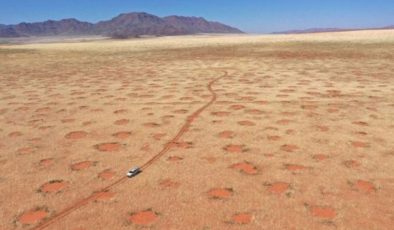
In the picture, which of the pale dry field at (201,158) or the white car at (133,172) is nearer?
the pale dry field at (201,158)

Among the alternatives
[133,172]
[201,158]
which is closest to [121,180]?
[133,172]

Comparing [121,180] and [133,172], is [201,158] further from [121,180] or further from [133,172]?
[121,180]

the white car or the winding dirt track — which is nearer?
the winding dirt track

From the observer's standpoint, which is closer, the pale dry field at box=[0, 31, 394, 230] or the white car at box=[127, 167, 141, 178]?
the pale dry field at box=[0, 31, 394, 230]

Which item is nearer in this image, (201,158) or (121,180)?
(121,180)

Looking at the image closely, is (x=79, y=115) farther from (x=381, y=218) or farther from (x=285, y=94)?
(x=381, y=218)

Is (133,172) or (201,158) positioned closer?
(133,172)

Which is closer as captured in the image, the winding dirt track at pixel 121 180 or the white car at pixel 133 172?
the winding dirt track at pixel 121 180

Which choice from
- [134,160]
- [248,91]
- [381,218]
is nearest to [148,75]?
[248,91]
